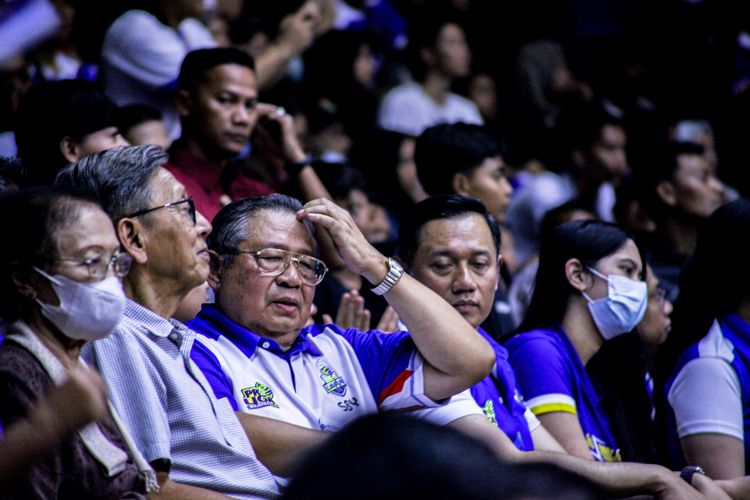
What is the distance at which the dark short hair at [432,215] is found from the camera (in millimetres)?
3953

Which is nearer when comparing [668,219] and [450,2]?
[668,219]

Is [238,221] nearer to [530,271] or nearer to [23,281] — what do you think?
[23,281]

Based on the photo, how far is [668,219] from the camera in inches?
264

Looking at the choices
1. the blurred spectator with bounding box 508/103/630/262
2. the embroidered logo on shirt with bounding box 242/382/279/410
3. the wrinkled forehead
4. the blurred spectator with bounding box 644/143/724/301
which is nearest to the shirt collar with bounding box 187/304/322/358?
the embroidered logo on shirt with bounding box 242/382/279/410

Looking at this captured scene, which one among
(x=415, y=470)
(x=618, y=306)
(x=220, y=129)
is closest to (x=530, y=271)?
(x=618, y=306)

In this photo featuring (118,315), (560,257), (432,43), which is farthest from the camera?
(432,43)

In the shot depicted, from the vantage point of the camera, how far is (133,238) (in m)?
3.00

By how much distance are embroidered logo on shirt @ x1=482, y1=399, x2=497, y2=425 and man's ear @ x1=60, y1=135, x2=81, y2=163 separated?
1.78m

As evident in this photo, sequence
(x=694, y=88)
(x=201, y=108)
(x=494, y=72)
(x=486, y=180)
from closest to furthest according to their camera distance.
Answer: (x=201, y=108) < (x=486, y=180) < (x=694, y=88) < (x=494, y=72)

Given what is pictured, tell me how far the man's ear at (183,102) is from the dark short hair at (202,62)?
2 cm

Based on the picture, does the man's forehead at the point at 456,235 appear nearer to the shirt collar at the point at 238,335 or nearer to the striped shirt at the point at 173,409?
the shirt collar at the point at 238,335

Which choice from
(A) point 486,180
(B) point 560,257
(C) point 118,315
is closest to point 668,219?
(A) point 486,180

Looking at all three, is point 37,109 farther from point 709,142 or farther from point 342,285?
point 709,142

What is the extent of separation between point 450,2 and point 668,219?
12.2 feet
